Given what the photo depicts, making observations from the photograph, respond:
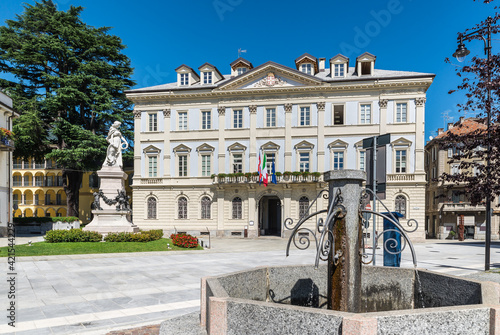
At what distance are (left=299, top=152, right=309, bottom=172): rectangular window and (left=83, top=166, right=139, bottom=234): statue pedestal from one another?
18522 mm

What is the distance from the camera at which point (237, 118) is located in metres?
37.9

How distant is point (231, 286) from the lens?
5703 millimetres

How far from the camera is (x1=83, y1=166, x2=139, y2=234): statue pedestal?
2341 centimetres

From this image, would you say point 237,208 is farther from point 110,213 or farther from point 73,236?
point 73,236

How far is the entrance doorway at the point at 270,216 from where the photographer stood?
39.4m

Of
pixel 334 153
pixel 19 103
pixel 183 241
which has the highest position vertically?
pixel 19 103

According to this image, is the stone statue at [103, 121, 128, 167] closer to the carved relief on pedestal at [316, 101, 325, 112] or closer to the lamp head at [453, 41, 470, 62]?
the carved relief on pedestal at [316, 101, 325, 112]

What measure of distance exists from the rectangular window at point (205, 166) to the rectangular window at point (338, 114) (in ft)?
46.3

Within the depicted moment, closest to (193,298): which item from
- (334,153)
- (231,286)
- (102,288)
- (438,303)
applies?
(102,288)

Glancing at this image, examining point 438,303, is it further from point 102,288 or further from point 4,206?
point 4,206

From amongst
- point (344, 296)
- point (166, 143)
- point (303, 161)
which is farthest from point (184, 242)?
point (166, 143)

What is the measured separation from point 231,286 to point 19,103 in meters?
38.4

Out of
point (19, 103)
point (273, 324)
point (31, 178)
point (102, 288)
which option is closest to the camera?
point (273, 324)

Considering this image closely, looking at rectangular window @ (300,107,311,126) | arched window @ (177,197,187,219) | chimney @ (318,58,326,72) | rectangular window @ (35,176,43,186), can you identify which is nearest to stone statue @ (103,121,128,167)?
arched window @ (177,197,187,219)
